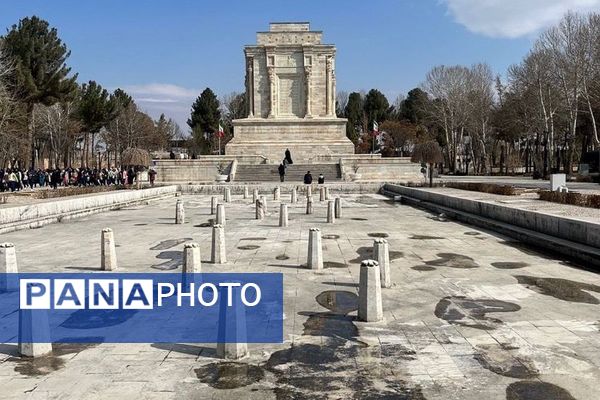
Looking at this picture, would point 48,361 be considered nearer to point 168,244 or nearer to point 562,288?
point 562,288

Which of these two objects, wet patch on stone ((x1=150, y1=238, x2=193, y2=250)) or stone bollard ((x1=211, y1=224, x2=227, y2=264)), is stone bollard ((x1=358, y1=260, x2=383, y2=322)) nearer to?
stone bollard ((x1=211, y1=224, x2=227, y2=264))

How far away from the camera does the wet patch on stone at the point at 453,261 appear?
1060 cm

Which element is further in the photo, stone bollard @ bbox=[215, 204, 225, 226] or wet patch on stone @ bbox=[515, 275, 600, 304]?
stone bollard @ bbox=[215, 204, 225, 226]

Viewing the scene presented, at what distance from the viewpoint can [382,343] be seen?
235 inches

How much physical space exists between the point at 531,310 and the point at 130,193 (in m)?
24.3

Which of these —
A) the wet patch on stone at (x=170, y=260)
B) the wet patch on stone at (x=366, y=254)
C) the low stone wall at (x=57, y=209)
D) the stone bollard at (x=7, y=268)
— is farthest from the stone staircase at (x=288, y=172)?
the stone bollard at (x=7, y=268)

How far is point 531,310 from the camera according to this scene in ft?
24.1

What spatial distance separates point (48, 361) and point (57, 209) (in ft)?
52.2

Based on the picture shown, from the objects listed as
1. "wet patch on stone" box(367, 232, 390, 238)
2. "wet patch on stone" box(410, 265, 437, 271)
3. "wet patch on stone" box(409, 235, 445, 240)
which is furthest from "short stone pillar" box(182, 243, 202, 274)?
"wet patch on stone" box(409, 235, 445, 240)

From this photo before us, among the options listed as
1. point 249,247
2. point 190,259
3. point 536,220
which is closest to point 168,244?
point 249,247

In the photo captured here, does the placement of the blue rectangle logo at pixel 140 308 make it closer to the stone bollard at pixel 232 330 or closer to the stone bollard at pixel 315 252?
the stone bollard at pixel 232 330

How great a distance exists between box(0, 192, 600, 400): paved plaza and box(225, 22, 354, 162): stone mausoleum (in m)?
42.6

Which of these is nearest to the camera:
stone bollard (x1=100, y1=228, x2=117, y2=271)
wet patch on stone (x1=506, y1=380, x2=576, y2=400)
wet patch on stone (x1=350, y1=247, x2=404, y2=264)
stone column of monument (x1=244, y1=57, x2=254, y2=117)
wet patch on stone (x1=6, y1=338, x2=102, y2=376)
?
wet patch on stone (x1=506, y1=380, x2=576, y2=400)

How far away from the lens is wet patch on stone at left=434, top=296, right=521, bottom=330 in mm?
6776
